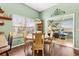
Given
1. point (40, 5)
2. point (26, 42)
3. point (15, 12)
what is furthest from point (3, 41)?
point (40, 5)

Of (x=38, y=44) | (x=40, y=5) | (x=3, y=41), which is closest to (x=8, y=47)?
(x=3, y=41)

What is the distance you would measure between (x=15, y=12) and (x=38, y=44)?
0.80 meters

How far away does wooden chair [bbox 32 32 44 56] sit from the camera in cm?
227

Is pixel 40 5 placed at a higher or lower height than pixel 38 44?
higher

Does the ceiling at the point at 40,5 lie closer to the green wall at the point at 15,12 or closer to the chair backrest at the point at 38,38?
the green wall at the point at 15,12

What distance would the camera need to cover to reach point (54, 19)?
2307 mm

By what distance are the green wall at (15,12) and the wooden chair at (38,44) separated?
0.29 meters

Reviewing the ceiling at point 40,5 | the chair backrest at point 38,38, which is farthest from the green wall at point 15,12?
the chair backrest at point 38,38

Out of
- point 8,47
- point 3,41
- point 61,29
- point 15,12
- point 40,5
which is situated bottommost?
point 8,47

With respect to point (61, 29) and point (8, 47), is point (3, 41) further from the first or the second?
point (61, 29)

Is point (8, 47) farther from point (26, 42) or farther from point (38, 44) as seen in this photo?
point (38, 44)

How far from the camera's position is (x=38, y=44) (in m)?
2.29

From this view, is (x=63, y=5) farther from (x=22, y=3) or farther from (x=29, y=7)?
(x=22, y=3)

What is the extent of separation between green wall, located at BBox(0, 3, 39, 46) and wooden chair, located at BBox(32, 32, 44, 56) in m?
0.29
